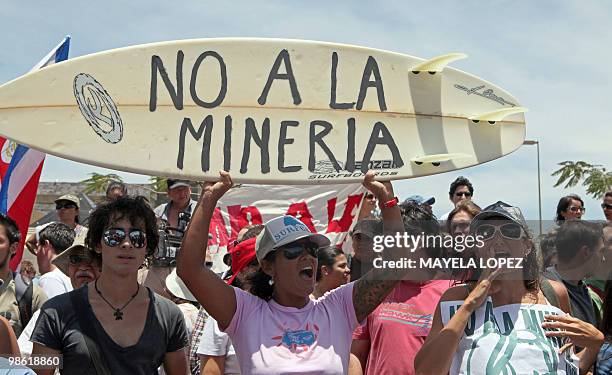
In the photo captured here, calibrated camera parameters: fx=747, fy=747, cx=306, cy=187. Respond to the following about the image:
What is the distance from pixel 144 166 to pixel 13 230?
815mm

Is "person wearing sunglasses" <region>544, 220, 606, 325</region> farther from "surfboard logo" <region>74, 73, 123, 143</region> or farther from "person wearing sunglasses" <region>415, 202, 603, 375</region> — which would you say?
"surfboard logo" <region>74, 73, 123, 143</region>

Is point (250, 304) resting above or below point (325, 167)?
below

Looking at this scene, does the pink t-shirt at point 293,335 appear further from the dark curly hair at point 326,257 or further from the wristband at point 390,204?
the dark curly hair at point 326,257

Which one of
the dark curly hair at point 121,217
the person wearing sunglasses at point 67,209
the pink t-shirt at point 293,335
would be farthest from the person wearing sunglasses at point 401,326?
the person wearing sunglasses at point 67,209

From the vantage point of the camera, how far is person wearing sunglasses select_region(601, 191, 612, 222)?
21.3 ft

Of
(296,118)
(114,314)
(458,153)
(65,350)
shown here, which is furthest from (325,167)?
(65,350)

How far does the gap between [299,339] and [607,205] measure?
14.6ft

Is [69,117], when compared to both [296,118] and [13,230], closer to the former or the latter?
[13,230]

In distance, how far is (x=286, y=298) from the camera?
10.6 ft

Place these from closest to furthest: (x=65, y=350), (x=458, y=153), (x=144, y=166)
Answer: (x=65, y=350) < (x=144, y=166) < (x=458, y=153)

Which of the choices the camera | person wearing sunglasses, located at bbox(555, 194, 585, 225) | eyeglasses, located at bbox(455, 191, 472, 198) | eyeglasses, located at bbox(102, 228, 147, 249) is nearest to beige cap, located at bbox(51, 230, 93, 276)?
the camera

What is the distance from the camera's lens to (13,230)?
3729 millimetres

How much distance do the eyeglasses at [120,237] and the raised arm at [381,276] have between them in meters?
0.95

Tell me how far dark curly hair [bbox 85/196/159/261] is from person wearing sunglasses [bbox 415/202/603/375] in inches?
50.5
